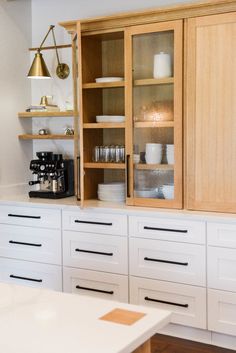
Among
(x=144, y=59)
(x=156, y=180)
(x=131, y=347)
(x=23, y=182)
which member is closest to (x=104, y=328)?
(x=131, y=347)

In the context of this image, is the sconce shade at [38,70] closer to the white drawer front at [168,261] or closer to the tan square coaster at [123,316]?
the white drawer front at [168,261]

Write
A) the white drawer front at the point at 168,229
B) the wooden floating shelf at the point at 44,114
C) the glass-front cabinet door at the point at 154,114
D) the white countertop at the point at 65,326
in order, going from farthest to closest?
the wooden floating shelf at the point at 44,114, the glass-front cabinet door at the point at 154,114, the white drawer front at the point at 168,229, the white countertop at the point at 65,326

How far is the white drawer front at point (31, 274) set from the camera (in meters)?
3.59

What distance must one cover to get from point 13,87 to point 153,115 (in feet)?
4.71

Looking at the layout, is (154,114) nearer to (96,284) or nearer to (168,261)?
(168,261)

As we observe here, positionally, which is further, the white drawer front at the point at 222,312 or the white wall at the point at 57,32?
the white wall at the point at 57,32

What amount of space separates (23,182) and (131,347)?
3.16 meters

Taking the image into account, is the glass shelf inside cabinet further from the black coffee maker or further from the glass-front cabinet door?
the black coffee maker

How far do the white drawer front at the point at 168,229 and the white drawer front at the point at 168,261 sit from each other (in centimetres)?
4

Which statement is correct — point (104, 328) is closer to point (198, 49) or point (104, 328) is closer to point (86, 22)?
point (198, 49)

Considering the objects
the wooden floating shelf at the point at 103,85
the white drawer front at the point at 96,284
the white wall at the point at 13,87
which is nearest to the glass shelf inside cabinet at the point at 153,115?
the wooden floating shelf at the point at 103,85

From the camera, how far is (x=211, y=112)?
3062 millimetres

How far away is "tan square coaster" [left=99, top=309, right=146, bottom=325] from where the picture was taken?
1.42 meters

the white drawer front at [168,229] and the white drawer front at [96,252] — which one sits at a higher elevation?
the white drawer front at [168,229]
